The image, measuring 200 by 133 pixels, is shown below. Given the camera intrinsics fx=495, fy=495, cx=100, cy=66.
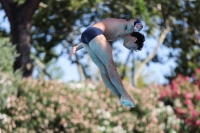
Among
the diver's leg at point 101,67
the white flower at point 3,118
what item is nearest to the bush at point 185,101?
the white flower at point 3,118

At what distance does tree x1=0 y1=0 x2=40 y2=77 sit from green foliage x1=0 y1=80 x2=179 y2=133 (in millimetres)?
2666

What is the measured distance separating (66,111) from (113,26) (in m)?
8.10

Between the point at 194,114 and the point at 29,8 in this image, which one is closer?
the point at 194,114

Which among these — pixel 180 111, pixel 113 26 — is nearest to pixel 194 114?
pixel 180 111

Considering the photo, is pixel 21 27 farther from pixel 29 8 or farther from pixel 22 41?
pixel 29 8

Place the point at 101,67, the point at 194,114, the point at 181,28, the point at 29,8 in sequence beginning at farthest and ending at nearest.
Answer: the point at 181,28, the point at 29,8, the point at 194,114, the point at 101,67

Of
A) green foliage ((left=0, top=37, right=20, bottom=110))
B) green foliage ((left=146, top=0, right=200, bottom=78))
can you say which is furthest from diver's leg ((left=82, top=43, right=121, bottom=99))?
green foliage ((left=146, top=0, right=200, bottom=78))

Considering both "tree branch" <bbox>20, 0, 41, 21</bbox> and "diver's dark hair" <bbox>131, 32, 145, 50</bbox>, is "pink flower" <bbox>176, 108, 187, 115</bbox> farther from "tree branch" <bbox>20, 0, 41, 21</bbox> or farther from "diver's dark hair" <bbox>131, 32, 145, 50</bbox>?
"diver's dark hair" <bbox>131, 32, 145, 50</bbox>

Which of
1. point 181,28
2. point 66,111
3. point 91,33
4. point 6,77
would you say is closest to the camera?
point 91,33

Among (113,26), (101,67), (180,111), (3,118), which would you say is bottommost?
(180,111)

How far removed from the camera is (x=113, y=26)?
12.0 ft

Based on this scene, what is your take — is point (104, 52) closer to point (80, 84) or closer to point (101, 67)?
point (101, 67)

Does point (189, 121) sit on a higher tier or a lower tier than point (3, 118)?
lower

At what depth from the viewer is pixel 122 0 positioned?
59.6 feet
